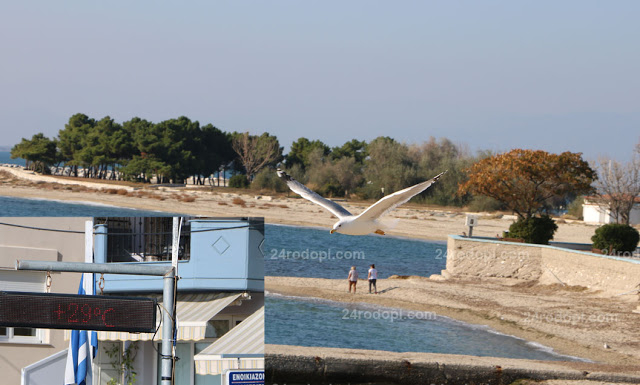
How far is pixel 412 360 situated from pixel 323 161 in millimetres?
55704

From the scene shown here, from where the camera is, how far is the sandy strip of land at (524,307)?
17.6 m

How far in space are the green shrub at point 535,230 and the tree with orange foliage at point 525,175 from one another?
3.13 meters

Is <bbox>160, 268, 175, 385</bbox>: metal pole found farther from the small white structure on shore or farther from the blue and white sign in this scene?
the small white structure on shore

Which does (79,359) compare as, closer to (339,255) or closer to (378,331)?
(378,331)

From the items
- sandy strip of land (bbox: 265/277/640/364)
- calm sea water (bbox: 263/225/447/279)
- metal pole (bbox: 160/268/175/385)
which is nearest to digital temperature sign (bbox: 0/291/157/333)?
metal pole (bbox: 160/268/175/385)

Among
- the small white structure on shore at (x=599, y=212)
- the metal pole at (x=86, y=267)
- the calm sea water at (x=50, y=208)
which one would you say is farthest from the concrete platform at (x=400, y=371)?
the calm sea water at (x=50, y=208)

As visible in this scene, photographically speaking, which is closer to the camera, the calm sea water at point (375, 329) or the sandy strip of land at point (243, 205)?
the calm sea water at point (375, 329)

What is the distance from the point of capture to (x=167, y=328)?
478 centimetres

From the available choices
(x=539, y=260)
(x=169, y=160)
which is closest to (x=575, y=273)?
(x=539, y=260)

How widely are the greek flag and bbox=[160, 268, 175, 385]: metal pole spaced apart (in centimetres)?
67

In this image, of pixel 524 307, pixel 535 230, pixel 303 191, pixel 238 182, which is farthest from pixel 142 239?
pixel 238 182

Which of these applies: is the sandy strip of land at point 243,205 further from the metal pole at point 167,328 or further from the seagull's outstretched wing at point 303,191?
the metal pole at point 167,328

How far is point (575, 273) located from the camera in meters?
22.5

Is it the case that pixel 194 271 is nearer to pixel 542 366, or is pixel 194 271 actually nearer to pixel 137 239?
pixel 137 239
